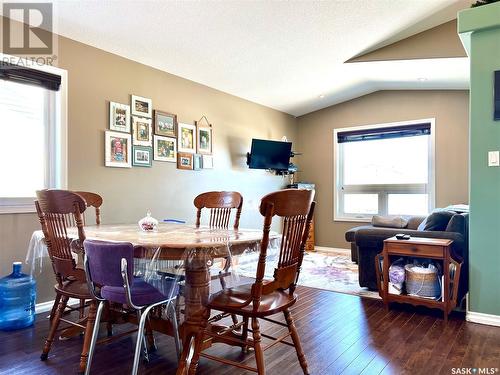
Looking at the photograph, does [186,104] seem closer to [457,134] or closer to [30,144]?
[30,144]

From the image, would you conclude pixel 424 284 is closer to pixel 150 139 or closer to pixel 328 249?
pixel 150 139

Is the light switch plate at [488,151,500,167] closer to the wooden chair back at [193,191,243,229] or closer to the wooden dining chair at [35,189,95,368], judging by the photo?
the wooden chair back at [193,191,243,229]

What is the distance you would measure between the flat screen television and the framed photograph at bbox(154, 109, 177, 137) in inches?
59.6

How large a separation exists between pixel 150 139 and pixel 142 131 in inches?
→ 5.3

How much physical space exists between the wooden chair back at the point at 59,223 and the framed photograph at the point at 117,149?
1.42m

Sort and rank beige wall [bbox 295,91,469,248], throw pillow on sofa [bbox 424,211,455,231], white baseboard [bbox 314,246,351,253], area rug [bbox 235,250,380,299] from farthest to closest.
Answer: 1. white baseboard [bbox 314,246,351,253]
2. beige wall [bbox 295,91,469,248]
3. area rug [bbox 235,250,380,299]
4. throw pillow on sofa [bbox 424,211,455,231]

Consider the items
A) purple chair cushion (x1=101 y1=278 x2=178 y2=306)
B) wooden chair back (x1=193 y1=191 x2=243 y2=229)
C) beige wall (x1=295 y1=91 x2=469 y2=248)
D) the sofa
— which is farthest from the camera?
beige wall (x1=295 y1=91 x2=469 y2=248)

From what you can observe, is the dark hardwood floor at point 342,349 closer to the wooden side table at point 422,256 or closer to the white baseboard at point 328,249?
the wooden side table at point 422,256

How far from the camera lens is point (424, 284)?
3004 mm

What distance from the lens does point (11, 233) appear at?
288 centimetres

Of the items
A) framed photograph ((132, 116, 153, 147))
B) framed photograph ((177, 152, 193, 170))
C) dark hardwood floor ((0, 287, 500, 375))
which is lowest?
dark hardwood floor ((0, 287, 500, 375))

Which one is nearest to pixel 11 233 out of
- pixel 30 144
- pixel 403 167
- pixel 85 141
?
pixel 30 144

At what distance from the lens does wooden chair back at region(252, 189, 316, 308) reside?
63.5 inches

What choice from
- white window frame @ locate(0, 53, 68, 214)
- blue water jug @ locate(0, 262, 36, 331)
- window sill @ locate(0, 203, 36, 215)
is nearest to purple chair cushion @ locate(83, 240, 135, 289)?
blue water jug @ locate(0, 262, 36, 331)
